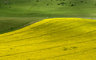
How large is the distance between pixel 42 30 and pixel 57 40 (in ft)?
7.33

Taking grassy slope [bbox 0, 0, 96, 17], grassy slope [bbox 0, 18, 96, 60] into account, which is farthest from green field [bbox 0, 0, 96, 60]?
grassy slope [bbox 0, 0, 96, 17]

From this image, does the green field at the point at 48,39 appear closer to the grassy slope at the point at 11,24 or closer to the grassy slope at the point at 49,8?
the grassy slope at the point at 11,24

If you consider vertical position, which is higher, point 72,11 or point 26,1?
point 26,1

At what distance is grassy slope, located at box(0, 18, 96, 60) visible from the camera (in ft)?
28.2

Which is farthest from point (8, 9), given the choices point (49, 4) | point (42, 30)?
point (42, 30)

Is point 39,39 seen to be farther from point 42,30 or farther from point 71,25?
point 71,25

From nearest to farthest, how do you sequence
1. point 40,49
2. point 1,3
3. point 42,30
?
point 40,49 < point 42,30 < point 1,3

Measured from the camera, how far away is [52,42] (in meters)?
10.6

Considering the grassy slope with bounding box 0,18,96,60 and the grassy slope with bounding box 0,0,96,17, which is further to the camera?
the grassy slope with bounding box 0,0,96,17

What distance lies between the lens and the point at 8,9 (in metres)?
22.5

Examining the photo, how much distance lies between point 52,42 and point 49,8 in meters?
12.6

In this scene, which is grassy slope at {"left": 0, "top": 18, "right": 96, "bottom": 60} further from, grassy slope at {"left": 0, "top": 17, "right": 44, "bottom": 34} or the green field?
grassy slope at {"left": 0, "top": 17, "right": 44, "bottom": 34}

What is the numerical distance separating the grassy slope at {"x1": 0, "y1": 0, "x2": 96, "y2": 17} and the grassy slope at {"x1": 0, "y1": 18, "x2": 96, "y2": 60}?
6874 mm

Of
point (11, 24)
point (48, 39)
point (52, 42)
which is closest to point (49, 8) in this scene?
point (11, 24)
